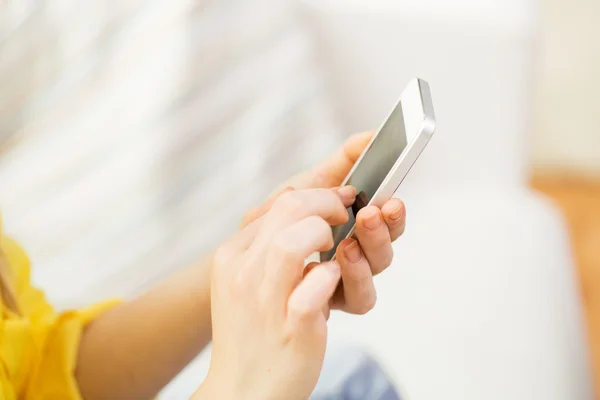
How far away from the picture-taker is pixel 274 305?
14.2 inches

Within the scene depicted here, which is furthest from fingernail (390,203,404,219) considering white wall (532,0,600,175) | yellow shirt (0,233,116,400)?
white wall (532,0,600,175)

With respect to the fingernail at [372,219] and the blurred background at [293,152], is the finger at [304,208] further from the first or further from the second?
the blurred background at [293,152]

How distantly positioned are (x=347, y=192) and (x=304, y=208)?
0.30 feet

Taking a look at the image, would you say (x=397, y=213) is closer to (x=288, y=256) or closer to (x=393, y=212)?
(x=393, y=212)

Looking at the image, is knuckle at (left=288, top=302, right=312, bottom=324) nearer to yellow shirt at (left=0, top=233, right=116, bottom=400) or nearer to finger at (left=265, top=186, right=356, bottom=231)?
finger at (left=265, top=186, right=356, bottom=231)

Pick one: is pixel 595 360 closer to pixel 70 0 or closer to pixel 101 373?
pixel 101 373

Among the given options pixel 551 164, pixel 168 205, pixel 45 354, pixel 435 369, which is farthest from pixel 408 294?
pixel 551 164

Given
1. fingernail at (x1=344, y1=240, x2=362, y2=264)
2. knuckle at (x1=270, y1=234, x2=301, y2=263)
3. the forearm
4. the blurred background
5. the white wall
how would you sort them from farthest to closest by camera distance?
the white wall → the blurred background → the forearm → fingernail at (x1=344, y1=240, x2=362, y2=264) → knuckle at (x1=270, y1=234, x2=301, y2=263)

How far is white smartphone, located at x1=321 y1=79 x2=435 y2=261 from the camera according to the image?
1.38ft

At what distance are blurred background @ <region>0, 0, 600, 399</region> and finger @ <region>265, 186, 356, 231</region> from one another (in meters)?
0.39

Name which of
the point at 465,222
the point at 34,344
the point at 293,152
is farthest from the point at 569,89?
the point at 34,344

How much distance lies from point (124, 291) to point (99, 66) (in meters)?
0.28

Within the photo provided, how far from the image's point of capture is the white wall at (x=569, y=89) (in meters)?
1.42

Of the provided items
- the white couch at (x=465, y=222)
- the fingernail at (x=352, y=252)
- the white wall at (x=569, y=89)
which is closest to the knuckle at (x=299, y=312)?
the fingernail at (x=352, y=252)
